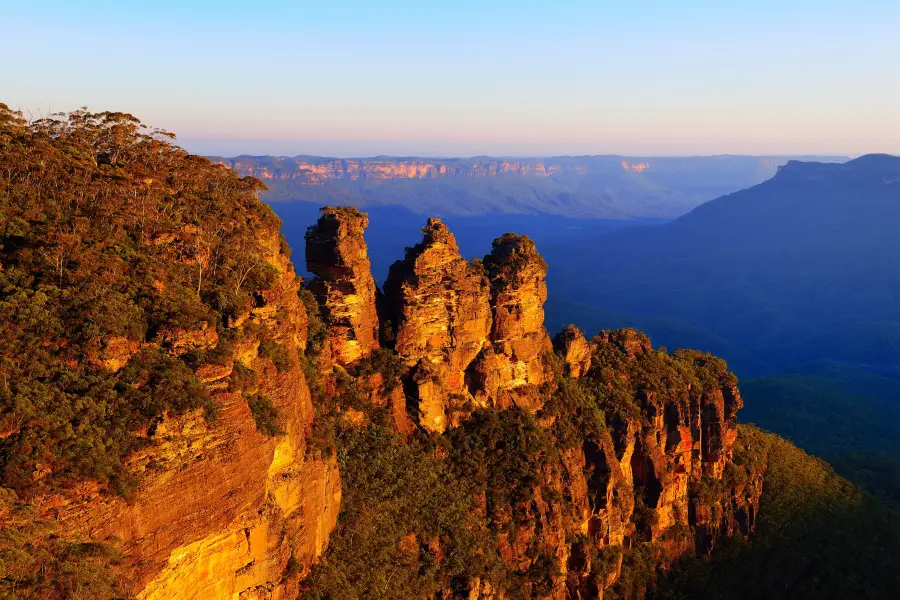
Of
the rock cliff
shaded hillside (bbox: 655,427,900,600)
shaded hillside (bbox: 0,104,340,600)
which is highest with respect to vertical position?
shaded hillside (bbox: 0,104,340,600)

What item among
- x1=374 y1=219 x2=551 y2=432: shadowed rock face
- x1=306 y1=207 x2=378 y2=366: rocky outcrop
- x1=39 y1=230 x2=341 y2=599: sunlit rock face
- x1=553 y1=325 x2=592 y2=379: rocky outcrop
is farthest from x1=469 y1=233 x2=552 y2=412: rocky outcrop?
x1=39 y1=230 x2=341 y2=599: sunlit rock face

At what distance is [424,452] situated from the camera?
45.8 metres

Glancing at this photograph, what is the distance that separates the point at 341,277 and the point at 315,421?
11.4 meters

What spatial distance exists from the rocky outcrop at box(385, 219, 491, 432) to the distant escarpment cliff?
0.18 metres

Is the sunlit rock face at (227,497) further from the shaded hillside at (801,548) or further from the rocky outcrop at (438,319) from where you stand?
the shaded hillside at (801,548)

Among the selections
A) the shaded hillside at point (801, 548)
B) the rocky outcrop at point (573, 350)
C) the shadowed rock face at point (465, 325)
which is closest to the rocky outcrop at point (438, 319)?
the shadowed rock face at point (465, 325)

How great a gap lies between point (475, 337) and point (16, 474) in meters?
33.9

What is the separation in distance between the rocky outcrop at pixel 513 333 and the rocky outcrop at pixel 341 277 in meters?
10.6

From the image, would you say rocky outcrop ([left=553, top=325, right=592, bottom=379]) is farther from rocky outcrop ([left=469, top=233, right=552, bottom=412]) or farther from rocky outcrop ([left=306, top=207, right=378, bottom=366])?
rocky outcrop ([left=306, top=207, right=378, bottom=366])

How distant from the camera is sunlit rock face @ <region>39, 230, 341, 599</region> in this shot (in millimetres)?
22766

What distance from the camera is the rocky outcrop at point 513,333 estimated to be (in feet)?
168

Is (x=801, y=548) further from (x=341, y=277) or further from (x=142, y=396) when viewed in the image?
(x=142, y=396)

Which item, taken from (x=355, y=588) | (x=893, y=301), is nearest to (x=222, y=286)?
(x=355, y=588)

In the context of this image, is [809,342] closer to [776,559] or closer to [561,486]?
[776,559]
